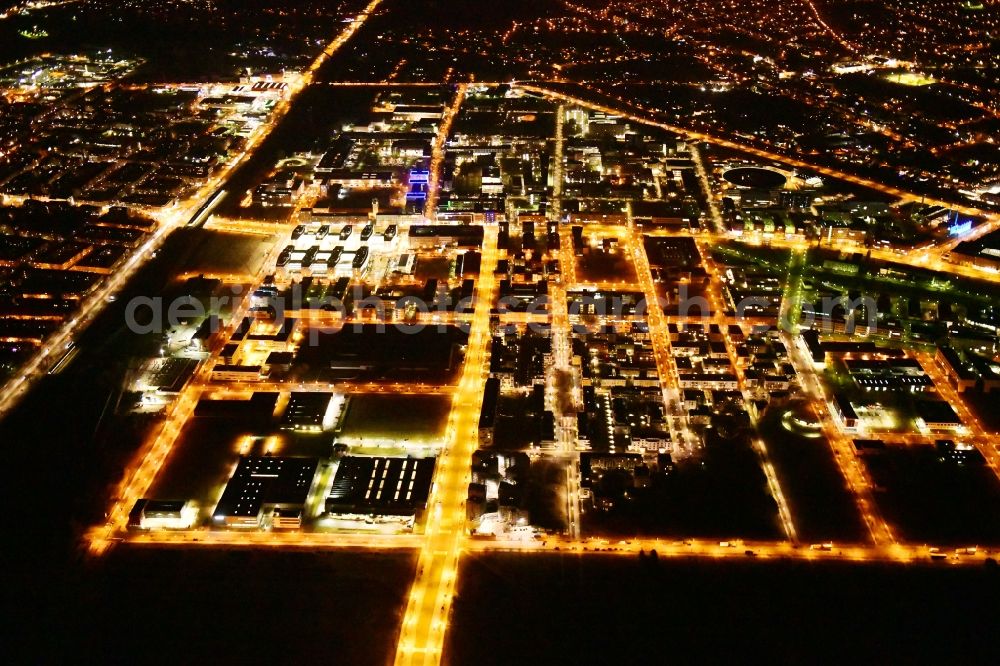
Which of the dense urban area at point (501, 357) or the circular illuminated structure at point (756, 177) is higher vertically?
the circular illuminated structure at point (756, 177)

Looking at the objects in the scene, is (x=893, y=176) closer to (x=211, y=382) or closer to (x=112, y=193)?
(x=211, y=382)

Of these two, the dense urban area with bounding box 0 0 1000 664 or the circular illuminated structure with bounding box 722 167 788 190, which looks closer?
Result: the dense urban area with bounding box 0 0 1000 664

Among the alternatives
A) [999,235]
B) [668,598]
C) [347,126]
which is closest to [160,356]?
[668,598]

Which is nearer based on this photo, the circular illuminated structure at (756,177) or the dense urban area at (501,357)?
the dense urban area at (501,357)

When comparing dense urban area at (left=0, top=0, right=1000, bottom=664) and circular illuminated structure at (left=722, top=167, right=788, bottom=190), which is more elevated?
circular illuminated structure at (left=722, top=167, right=788, bottom=190)

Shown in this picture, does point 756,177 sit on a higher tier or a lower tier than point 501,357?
higher
